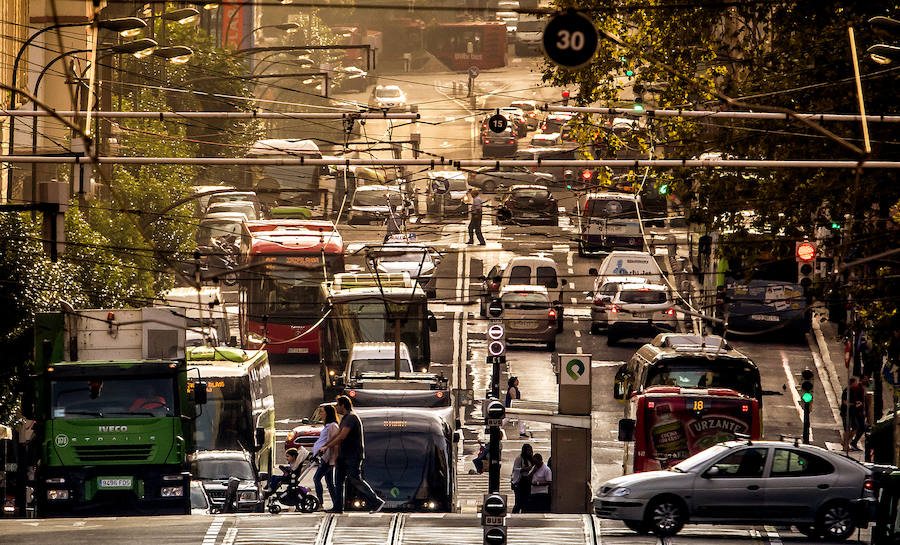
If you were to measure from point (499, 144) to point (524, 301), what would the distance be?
93.8ft

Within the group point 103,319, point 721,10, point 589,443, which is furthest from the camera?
point 721,10

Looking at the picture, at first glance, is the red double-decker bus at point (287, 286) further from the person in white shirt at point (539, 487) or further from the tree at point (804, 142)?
the person in white shirt at point (539, 487)

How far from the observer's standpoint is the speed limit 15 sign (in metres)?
15.7

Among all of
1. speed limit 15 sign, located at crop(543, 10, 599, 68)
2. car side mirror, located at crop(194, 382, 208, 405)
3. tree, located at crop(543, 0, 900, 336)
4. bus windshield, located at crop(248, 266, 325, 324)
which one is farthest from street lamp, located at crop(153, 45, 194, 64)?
speed limit 15 sign, located at crop(543, 10, 599, 68)

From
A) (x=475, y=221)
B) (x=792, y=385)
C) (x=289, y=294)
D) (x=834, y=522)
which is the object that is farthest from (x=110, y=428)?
(x=475, y=221)

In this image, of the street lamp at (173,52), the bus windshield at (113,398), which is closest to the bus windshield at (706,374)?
the bus windshield at (113,398)

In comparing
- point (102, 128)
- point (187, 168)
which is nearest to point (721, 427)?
point (102, 128)

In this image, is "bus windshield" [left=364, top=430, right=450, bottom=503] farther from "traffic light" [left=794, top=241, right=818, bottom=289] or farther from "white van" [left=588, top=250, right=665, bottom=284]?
"white van" [left=588, top=250, right=665, bottom=284]

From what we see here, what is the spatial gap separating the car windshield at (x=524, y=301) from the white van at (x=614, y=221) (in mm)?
8797

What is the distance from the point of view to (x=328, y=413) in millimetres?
26062

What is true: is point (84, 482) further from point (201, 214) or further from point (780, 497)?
point (201, 214)

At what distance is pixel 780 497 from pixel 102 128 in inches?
1253

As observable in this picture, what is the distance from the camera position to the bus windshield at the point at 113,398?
1078 inches

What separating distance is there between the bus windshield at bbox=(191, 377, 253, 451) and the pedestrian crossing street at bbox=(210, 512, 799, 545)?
8.94 metres
